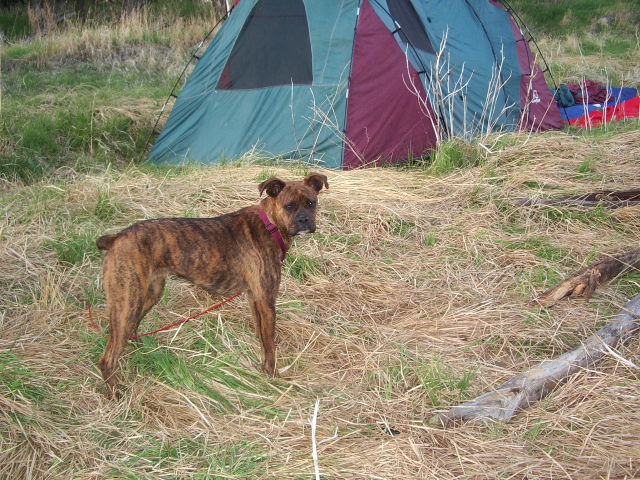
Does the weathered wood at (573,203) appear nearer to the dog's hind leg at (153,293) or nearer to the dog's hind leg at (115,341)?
the dog's hind leg at (153,293)

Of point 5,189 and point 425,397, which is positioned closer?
point 425,397

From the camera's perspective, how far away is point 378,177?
646 cm

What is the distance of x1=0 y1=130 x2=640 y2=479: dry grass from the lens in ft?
9.79

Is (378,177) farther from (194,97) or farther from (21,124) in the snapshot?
(21,124)

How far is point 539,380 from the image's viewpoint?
3.32 metres

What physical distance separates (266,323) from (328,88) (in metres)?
4.06

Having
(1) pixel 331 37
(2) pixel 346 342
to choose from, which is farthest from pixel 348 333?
(1) pixel 331 37

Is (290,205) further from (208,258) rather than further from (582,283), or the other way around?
(582,283)

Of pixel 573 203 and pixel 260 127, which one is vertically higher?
pixel 260 127

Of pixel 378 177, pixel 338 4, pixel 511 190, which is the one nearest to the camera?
pixel 511 190

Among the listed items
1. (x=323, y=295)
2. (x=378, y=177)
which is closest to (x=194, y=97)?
(x=378, y=177)

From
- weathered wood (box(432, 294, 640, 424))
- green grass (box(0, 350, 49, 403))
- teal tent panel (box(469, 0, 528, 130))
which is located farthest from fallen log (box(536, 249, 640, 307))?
teal tent panel (box(469, 0, 528, 130))

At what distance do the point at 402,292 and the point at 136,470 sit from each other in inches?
92.6

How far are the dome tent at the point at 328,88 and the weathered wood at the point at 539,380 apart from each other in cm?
354
